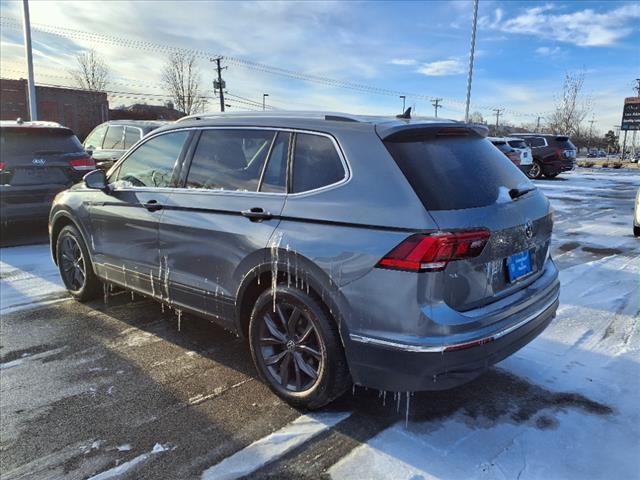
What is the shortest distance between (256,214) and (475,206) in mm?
1336

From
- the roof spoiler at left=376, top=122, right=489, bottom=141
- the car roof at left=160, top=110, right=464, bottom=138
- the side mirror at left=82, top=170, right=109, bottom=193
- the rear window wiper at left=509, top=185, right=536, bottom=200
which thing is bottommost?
the side mirror at left=82, top=170, right=109, bottom=193

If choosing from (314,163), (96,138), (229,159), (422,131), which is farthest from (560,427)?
(96,138)

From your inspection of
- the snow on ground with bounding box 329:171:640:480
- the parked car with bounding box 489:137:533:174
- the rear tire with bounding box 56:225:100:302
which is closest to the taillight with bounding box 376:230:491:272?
the snow on ground with bounding box 329:171:640:480

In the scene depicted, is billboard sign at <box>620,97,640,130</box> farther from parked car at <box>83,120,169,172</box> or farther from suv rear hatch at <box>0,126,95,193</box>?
suv rear hatch at <box>0,126,95,193</box>

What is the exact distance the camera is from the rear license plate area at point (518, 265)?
2.88 metres

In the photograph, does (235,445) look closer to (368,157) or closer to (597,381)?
(368,157)

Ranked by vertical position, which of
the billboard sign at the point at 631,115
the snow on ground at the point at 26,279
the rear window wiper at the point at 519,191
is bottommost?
the snow on ground at the point at 26,279

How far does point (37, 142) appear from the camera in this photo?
24.2 feet

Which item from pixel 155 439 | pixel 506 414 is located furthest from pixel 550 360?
pixel 155 439

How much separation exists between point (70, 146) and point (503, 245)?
713cm

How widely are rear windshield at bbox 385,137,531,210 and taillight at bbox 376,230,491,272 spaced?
0.18m

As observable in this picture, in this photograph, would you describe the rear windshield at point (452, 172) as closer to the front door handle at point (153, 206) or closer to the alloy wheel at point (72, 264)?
the front door handle at point (153, 206)

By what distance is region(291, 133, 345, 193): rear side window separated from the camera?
2.96m

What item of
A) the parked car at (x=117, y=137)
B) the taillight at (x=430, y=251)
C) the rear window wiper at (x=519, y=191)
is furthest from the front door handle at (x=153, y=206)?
the parked car at (x=117, y=137)
